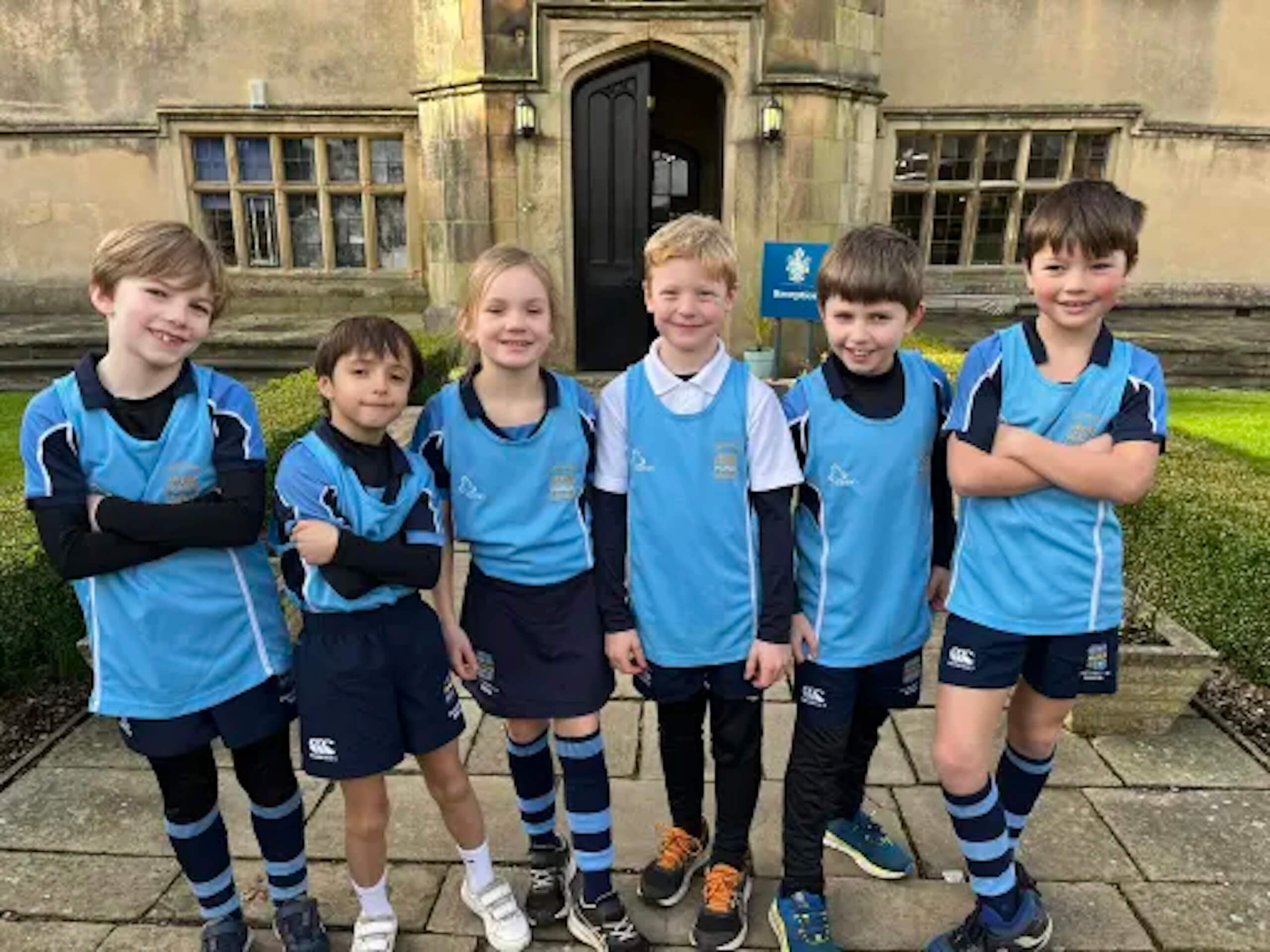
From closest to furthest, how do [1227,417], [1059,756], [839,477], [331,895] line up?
[839,477] < [331,895] < [1059,756] < [1227,417]

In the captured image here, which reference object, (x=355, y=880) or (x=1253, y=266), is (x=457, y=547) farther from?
(x=1253, y=266)

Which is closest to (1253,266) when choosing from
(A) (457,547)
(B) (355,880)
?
(A) (457,547)

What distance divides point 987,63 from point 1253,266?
4.61m

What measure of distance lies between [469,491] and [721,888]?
1228 mm

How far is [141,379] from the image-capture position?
1.94m

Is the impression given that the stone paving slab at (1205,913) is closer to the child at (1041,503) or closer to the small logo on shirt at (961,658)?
the child at (1041,503)

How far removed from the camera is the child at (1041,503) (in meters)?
1.94

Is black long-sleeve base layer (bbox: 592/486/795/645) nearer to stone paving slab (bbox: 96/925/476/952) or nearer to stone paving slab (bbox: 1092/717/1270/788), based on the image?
stone paving slab (bbox: 96/925/476/952)

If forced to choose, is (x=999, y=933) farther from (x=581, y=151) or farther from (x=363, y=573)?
(x=581, y=151)

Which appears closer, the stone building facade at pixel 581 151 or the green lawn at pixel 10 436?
the green lawn at pixel 10 436

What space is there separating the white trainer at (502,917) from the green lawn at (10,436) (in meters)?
4.14

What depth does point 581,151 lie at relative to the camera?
336 inches

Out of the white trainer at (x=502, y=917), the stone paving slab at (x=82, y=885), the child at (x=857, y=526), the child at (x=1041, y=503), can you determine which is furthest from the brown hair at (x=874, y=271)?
the stone paving slab at (x=82, y=885)

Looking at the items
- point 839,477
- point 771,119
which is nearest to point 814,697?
point 839,477
